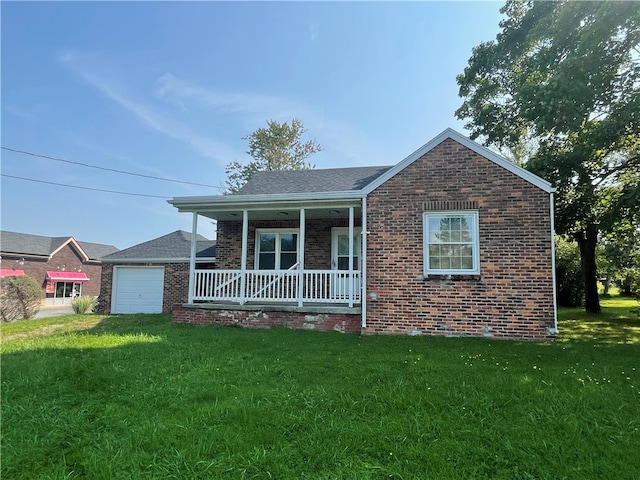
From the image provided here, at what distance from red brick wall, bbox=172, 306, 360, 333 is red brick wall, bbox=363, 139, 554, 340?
61 cm

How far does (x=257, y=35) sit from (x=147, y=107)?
7.33 m

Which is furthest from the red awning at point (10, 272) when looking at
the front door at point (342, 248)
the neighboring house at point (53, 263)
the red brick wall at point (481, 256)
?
the red brick wall at point (481, 256)

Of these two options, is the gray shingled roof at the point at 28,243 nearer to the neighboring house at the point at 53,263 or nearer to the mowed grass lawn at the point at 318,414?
the neighboring house at the point at 53,263

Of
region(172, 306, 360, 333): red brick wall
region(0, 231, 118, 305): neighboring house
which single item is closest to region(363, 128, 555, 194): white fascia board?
region(172, 306, 360, 333): red brick wall

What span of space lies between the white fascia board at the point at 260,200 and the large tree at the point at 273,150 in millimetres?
22232

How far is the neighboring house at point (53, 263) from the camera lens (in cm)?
2695

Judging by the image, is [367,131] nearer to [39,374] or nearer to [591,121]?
[591,121]

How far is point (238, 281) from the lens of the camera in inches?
427

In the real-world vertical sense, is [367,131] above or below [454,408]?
above

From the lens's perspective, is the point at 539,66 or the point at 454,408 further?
the point at 539,66

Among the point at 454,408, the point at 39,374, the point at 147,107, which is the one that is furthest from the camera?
the point at 147,107

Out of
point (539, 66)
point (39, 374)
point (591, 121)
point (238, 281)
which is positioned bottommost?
point (39, 374)

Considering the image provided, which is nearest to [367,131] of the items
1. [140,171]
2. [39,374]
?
[39,374]

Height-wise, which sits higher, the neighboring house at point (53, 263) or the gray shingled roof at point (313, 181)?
the gray shingled roof at point (313, 181)
